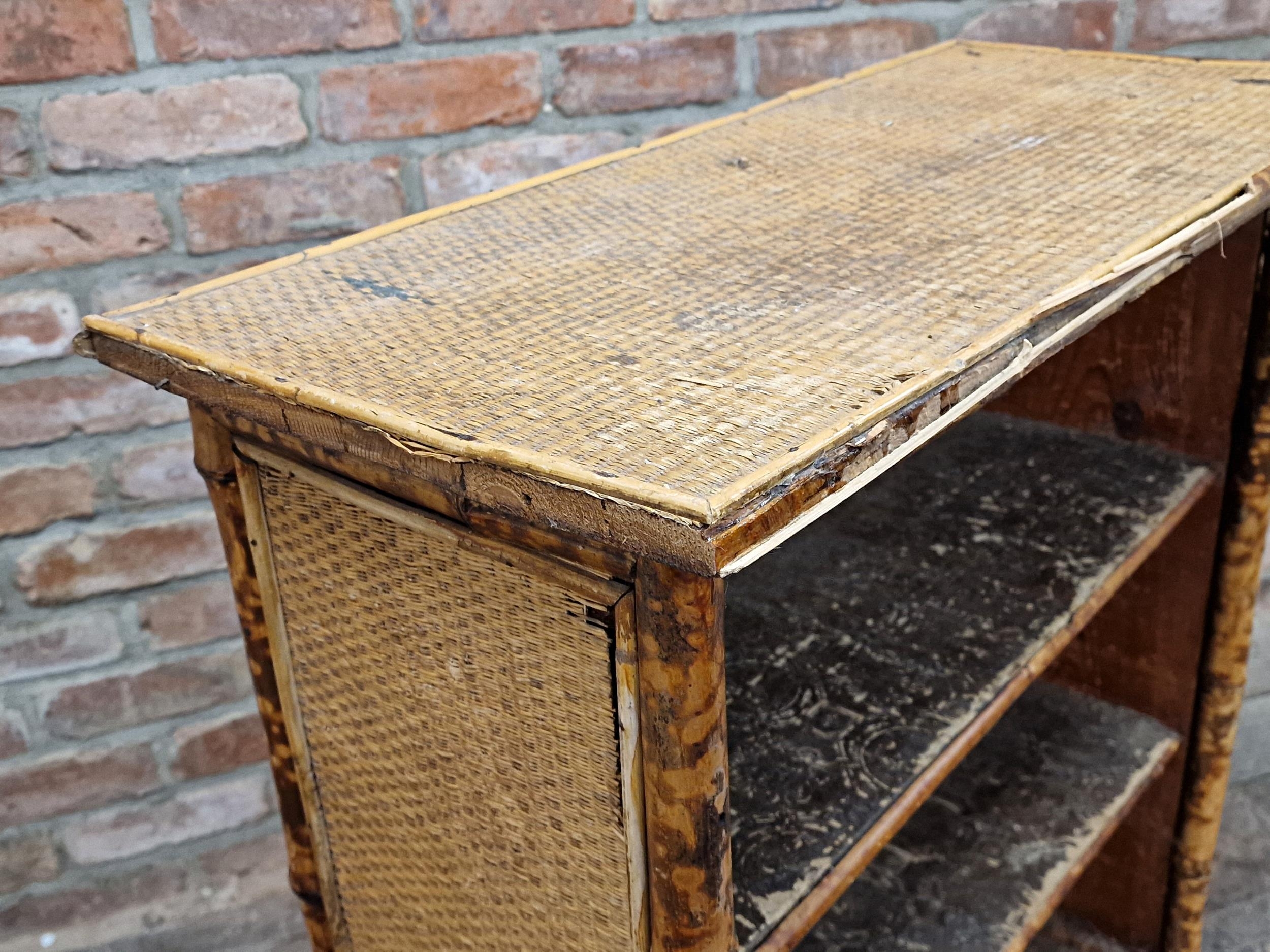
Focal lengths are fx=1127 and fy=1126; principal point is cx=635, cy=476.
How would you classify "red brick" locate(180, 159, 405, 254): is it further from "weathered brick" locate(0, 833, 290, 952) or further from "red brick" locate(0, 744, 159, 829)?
"weathered brick" locate(0, 833, 290, 952)

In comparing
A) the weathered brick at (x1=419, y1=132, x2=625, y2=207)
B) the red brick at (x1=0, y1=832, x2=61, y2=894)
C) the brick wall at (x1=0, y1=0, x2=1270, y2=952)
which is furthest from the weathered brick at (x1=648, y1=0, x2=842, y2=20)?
the red brick at (x1=0, y1=832, x2=61, y2=894)

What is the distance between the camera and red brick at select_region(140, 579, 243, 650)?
116cm

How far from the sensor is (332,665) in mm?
723

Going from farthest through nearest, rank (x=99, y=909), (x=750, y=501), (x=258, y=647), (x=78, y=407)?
(x=99, y=909) < (x=78, y=407) < (x=258, y=647) < (x=750, y=501)

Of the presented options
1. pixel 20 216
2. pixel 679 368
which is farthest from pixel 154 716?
pixel 679 368

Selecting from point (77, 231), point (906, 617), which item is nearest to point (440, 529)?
point (906, 617)

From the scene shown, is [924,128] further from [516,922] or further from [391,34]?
[516,922]

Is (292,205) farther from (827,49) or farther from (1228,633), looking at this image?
(1228,633)

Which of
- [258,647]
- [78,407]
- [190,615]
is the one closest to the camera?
[258,647]

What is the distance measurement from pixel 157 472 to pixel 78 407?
0.31 ft

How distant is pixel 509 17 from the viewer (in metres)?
1.07

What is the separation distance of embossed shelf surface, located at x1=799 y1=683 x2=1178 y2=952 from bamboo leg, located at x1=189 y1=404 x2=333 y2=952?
416 millimetres

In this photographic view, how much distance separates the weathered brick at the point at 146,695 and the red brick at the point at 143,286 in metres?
0.39

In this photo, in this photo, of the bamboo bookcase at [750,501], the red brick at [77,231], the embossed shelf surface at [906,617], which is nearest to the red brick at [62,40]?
the red brick at [77,231]
